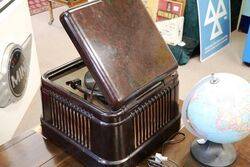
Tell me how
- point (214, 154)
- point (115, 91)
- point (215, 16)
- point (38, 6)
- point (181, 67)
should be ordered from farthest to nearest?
point (38, 6) < point (215, 16) < point (181, 67) < point (214, 154) < point (115, 91)

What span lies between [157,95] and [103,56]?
Result: 0.23 meters

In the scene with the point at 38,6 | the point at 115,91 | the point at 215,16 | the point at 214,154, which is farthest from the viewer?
the point at 38,6

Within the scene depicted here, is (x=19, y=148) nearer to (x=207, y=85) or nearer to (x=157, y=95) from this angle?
(x=157, y=95)

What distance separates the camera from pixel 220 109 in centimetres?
94

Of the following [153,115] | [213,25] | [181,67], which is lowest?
[181,67]

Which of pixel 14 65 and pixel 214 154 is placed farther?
pixel 14 65

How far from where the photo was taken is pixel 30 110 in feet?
8.04

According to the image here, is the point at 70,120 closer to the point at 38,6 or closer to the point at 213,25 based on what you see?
the point at 213,25

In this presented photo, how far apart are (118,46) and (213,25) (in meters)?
2.41

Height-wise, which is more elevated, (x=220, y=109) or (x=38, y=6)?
(x=220, y=109)

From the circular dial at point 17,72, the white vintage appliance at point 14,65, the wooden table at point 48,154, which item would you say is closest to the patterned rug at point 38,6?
the white vintage appliance at point 14,65

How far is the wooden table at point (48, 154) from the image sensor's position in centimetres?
109

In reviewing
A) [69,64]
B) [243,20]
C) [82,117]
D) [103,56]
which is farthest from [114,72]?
[243,20]

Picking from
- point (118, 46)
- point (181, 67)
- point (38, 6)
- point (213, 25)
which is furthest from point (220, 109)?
point (38, 6)
